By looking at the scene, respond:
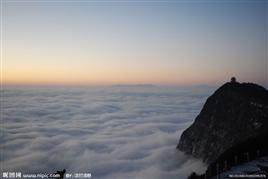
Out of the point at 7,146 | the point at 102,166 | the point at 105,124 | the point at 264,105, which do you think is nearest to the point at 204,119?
the point at 264,105

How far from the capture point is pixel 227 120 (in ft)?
230

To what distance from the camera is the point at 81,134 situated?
129250 mm

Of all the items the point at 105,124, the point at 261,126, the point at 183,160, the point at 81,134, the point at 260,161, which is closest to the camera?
the point at 260,161

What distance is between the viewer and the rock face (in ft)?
206

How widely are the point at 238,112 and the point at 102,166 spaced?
38.3m

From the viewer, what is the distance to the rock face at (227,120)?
2478 inches

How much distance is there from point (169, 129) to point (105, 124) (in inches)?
1425

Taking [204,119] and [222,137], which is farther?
[204,119]

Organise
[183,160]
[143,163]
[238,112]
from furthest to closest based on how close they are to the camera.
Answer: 1. [143,163]
2. [183,160]
3. [238,112]

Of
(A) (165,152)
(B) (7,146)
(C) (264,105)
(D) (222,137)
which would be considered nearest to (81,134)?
(B) (7,146)

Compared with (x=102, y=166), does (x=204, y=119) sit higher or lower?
higher

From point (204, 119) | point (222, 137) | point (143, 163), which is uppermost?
point (204, 119)

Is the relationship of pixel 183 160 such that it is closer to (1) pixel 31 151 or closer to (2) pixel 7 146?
(1) pixel 31 151

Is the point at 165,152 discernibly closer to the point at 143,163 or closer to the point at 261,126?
the point at 143,163
